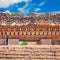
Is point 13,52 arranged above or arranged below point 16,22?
below

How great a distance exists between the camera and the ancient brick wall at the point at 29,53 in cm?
498

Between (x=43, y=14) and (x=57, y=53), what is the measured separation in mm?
3718

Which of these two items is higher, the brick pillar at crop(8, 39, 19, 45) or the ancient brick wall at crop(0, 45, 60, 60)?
the brick pillar at crop(8, 39, 19, 45)

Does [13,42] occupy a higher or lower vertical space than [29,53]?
higher

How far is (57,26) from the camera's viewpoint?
27.3ft

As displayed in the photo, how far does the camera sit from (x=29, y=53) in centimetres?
503

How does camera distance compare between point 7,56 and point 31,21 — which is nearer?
point 7,56

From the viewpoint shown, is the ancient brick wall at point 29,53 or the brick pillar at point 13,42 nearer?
the ancient brick wall at point 29,53

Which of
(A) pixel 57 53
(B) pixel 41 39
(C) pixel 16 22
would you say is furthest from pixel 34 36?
(A) pixel 57 53

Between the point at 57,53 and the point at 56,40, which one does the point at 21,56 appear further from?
→ the point at 56,40

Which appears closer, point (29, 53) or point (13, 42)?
point (29, 53)

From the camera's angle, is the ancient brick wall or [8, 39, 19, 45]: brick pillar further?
[8, 39, 19, 45]: brick pillar

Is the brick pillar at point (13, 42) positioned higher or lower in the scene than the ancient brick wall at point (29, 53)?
higher

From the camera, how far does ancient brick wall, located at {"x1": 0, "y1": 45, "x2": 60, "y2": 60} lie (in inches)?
196
